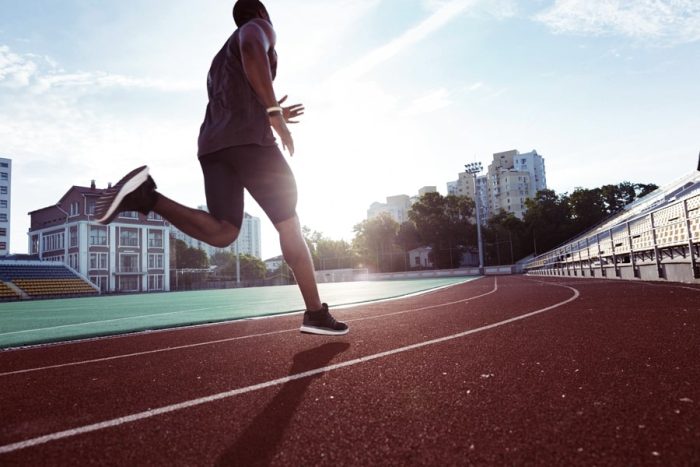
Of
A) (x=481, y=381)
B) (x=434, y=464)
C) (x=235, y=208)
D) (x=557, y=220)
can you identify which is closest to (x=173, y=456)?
(x=434, y=464)

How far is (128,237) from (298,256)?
49650mm

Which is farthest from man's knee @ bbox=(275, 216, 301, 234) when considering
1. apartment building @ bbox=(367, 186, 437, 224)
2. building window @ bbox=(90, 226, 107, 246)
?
apartment building @ bbox=(367, 186, 437, 224)

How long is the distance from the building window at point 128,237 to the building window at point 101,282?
4.08m

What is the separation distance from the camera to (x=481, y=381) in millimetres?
2088

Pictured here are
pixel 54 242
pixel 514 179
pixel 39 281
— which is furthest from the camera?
pixel 514 179

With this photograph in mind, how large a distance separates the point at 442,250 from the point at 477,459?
6061cm

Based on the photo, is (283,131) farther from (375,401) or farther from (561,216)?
(561,216)

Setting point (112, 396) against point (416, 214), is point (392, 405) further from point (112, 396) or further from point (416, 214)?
point (416, 214)

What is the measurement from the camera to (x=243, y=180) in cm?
298

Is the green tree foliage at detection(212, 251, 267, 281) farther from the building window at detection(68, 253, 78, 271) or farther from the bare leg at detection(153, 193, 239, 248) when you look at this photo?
the bare leg at detection(153, 193, 239, 248)

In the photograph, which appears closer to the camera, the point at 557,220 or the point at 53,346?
the point at 53,346

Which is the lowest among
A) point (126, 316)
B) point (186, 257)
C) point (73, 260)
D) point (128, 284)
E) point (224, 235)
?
point (126, 316)

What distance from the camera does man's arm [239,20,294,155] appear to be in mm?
2795

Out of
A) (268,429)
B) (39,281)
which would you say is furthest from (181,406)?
(39,281)
